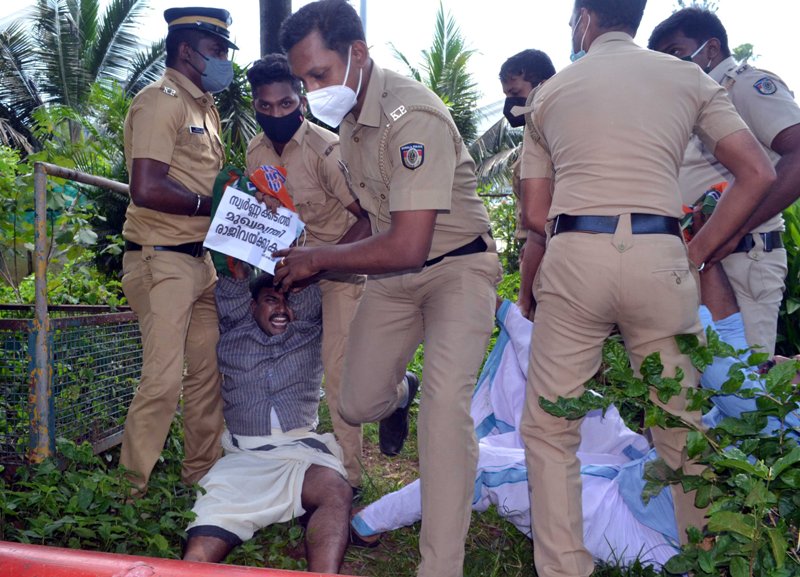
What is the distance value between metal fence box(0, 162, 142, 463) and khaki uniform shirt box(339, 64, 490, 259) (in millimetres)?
1526

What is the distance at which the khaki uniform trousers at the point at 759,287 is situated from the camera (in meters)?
2.98

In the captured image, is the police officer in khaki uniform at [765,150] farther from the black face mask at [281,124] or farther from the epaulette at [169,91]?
the epaulette at [169,91]

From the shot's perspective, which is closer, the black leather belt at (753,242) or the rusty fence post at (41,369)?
the black leather belt at (753,242)

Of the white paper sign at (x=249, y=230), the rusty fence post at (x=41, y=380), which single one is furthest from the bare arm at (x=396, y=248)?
the rusty fence post at (x=41, y=380)

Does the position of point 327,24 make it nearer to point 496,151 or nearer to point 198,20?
point 198,20

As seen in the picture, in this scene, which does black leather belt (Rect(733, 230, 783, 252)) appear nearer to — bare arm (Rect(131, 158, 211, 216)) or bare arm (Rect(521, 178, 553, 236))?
bare arm (Rect(521, 178, 553, 236))

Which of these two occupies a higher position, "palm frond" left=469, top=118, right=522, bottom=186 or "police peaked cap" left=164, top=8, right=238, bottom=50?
"police peaked cap" left=164, top=8, right=238, bottom=50

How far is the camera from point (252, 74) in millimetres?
3727

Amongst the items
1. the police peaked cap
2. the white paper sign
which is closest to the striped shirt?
the white paper sign

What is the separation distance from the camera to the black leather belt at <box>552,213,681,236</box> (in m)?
2.31

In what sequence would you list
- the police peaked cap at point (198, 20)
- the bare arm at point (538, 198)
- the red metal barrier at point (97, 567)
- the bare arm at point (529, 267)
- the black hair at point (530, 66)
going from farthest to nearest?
the black hair at point (530, 66)
the bare arm at point (529, 267)
the police peaked cap at point (198, 20)
the bare arm at point (538, 198)
the red metal barrier at point (97, 567)

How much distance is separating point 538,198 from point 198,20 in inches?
74.8

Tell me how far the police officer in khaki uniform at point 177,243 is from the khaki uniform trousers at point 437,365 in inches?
35.6

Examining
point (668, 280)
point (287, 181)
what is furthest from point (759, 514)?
point (287, 181)
